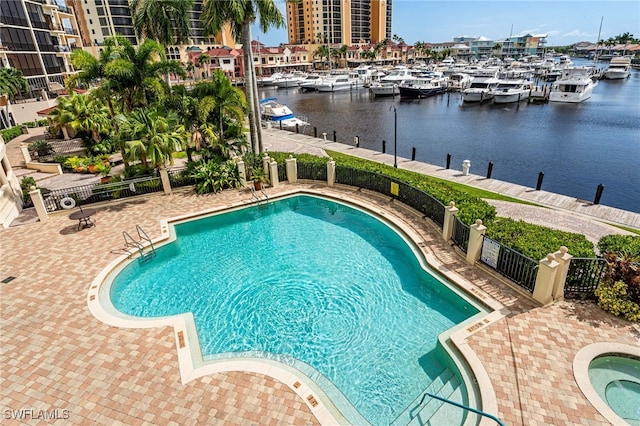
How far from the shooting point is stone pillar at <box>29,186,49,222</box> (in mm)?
17791

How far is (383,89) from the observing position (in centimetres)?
7838

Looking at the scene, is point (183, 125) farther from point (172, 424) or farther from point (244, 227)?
point (172, 424)

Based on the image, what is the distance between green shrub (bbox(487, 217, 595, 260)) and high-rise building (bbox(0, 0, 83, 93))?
59897 millimetres

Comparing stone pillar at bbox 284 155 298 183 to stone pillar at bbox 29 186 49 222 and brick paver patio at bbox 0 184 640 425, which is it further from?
stone pillar at bbox 29 186 49 222

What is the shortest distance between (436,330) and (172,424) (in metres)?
7.80

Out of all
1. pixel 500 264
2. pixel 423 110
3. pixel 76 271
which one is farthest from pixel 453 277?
pixel 423 110

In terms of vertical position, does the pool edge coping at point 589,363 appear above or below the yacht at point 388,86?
below

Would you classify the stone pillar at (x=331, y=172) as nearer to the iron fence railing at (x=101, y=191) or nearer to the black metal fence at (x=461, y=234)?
the black metal fence at (x=461, y=234)

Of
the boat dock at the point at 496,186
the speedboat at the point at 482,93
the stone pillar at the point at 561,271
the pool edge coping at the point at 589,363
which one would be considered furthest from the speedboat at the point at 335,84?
the pool edge coping at the point at 589,363

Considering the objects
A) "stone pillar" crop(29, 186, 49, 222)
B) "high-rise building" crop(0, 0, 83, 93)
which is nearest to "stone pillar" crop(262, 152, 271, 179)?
"stone pillar" crop(29, 186, 49, 222)

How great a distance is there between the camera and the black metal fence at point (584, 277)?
429 inches

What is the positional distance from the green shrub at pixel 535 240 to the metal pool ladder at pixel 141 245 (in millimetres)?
14335

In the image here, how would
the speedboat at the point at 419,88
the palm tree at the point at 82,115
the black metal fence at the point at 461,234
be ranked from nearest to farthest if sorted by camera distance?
the black metal fence at the point at 461,234
the palm tree at the point at 82,115
the speedboat at the point at 419,88

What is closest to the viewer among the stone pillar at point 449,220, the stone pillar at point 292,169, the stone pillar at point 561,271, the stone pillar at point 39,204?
the stone pillar at point 561,271
